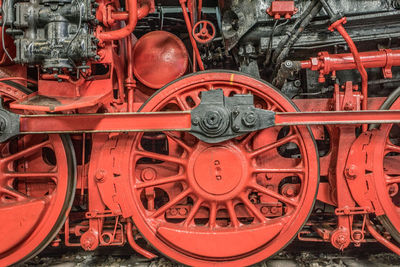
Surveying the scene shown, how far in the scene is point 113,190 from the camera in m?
1.67

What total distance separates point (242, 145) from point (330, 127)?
23.4 inches

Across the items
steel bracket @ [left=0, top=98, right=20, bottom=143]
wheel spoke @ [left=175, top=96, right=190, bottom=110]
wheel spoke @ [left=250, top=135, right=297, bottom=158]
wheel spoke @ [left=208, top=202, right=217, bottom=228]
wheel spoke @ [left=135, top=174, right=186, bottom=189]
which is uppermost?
wheel spoke @ [left=175, top=96, right=190, bottom=110]

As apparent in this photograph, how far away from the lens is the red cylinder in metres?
1.88

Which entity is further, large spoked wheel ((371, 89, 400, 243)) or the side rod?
large spoked wheel ((371, 89, 400, 243))

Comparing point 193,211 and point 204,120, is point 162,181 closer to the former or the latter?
point 193,211

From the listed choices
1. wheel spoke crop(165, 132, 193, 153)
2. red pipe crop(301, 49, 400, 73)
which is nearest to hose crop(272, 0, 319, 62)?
red pipe crop(301, 49, 400, 73)

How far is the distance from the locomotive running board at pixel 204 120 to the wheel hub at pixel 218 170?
0.43 ft

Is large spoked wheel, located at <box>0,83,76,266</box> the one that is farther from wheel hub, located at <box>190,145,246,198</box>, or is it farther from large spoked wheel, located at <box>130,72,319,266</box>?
wheel hub, located at <box>190,145,246,198</box>

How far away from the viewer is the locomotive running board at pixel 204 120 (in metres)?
1.53

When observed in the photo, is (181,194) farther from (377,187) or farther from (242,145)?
(377,187)

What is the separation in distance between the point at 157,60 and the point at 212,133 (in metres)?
0.72

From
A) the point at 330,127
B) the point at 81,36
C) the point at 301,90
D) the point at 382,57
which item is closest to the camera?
the point at 81,36

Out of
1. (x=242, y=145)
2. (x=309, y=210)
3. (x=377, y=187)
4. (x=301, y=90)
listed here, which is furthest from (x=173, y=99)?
(x=377, y=187)

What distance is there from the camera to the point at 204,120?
152cm
